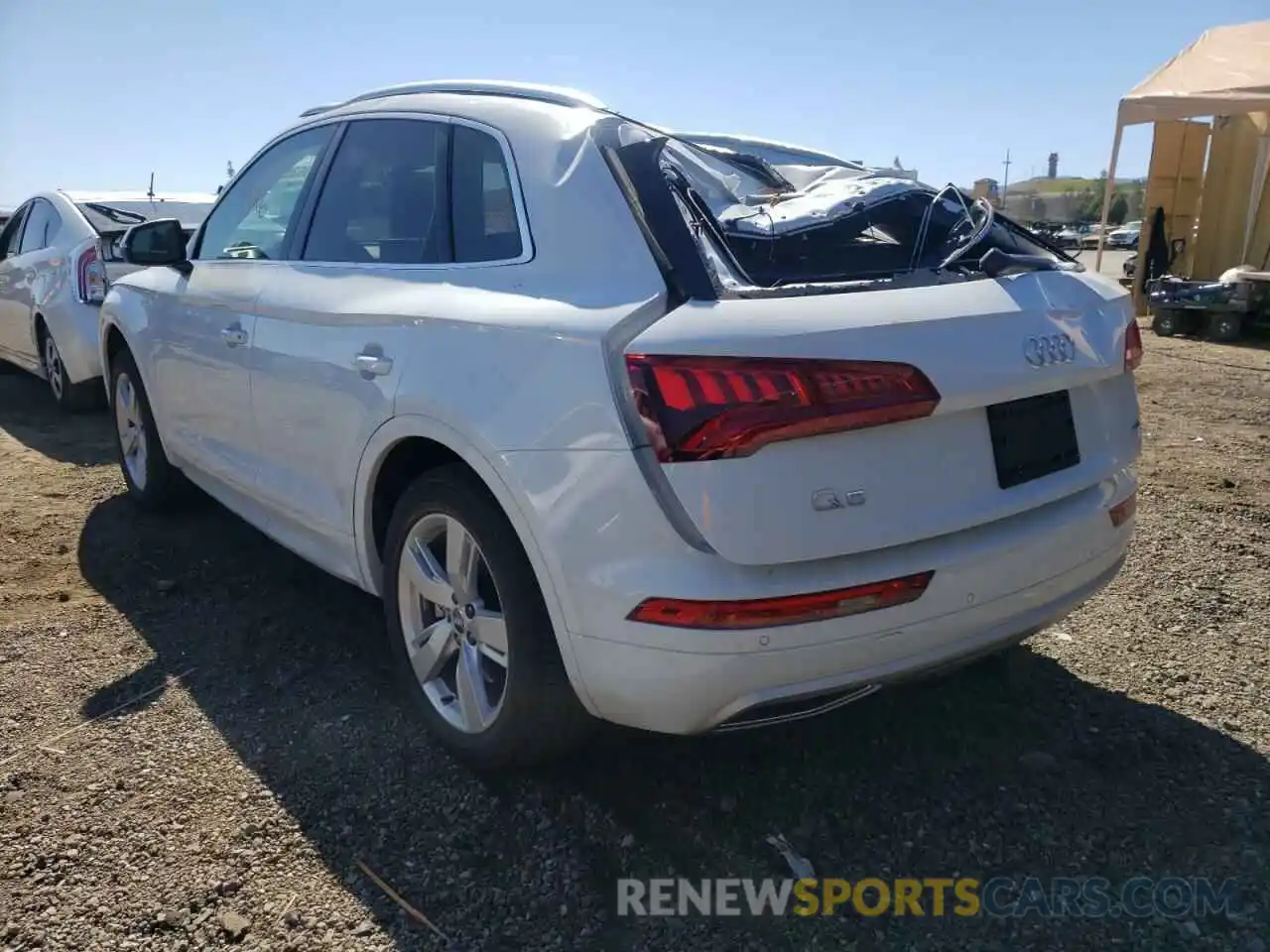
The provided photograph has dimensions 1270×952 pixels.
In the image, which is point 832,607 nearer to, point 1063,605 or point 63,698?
point 1063,605

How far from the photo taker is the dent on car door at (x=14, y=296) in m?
7.79

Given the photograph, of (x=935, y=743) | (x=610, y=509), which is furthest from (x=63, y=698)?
(x=935, y=743)

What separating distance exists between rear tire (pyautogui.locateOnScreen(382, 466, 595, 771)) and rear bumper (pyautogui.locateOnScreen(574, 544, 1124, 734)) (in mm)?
205

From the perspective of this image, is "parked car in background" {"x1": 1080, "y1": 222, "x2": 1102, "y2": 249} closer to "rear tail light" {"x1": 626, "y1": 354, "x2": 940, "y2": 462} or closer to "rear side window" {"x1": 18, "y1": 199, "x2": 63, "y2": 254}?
"rear side window" {"x1": 18, "y1": 199, "x2": 63, "y2": 254}

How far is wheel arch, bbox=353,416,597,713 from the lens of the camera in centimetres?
228

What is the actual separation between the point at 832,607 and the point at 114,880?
1778 millimetres

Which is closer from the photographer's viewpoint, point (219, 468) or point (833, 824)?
point (833, 824)

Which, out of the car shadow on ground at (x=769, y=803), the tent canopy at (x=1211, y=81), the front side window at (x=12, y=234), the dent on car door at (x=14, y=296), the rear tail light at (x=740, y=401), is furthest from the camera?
the tent canopy at (x=1211, y=81)

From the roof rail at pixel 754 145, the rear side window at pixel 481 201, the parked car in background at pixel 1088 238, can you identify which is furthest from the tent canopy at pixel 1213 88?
the rear side window at pixel 481 201

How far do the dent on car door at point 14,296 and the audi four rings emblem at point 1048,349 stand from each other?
7606 mm

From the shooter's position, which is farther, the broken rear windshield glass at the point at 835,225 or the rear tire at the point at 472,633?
the broken rear windshield glass at the point at 835,225

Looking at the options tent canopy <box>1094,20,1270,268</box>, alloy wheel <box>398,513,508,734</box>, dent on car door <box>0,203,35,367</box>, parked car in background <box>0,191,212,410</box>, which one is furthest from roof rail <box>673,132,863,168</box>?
tent canopy <box>1094,20,1270,268</box>

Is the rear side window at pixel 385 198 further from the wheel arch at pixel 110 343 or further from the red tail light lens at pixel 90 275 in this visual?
the red tail light lens at pixel 90 275

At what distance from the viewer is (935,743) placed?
289 cm
